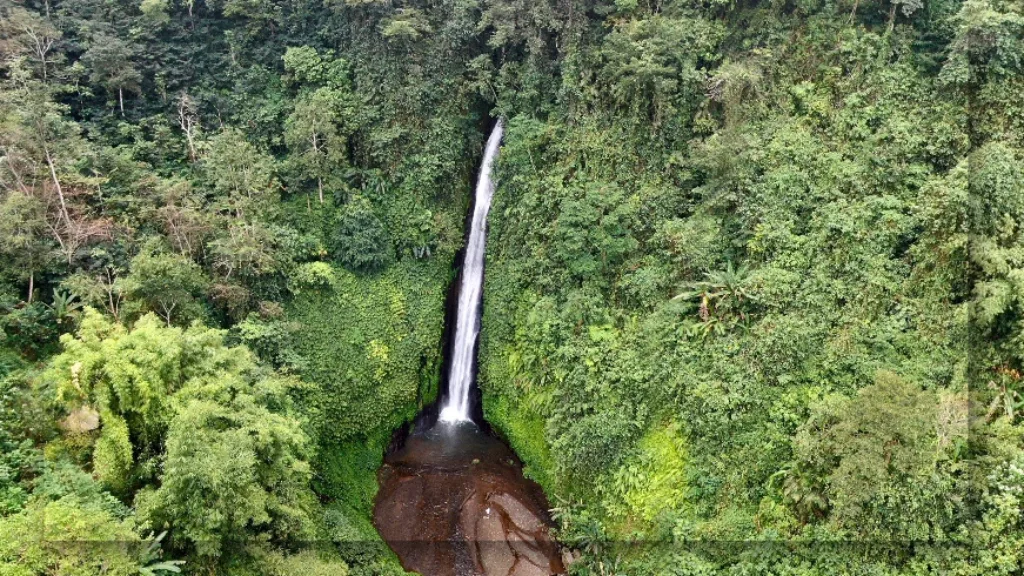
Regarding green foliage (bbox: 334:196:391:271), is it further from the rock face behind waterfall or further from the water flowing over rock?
the rock face behind waterfall

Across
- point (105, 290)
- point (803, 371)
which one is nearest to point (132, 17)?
point (105, 290)

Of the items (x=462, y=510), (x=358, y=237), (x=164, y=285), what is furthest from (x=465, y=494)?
(x=164, y=285)

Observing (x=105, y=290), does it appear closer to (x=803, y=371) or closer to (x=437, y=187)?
(x=437, y=187)

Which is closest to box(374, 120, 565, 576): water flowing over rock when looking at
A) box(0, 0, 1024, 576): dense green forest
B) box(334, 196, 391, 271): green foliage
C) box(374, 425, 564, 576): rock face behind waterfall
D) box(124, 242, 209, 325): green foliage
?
box(374, 425, 564, 576): rock face behind waterfall

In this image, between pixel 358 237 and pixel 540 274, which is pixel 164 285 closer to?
pixel 358 237

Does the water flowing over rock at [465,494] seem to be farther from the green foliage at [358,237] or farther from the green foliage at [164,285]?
the green foliage at [164,285]

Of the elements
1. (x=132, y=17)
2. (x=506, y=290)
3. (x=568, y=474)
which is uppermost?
(x=132, y=17)
